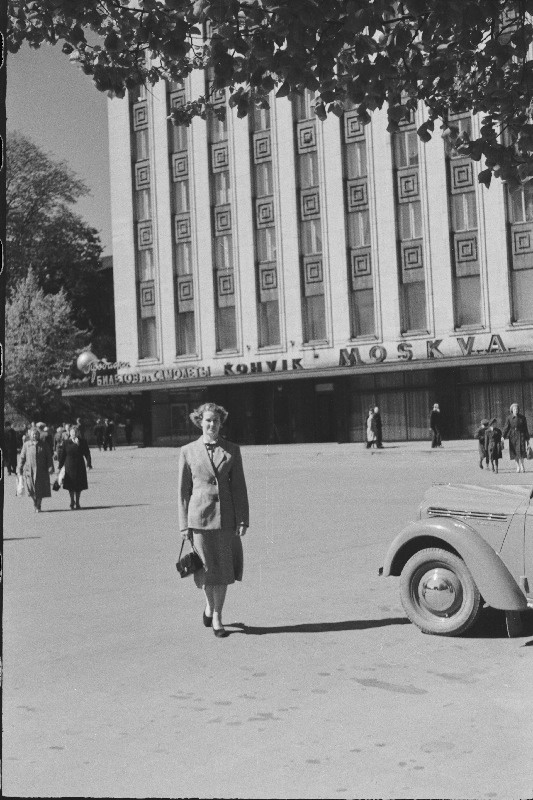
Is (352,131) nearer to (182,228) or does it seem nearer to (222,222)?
(222,222)

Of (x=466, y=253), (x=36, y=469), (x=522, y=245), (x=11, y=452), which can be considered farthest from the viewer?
(x=466, y=253)

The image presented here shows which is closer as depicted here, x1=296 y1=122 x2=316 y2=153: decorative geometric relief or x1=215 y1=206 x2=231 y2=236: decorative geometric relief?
x1=296 y1=122 x2=316 y2=153: decorative geometric relief

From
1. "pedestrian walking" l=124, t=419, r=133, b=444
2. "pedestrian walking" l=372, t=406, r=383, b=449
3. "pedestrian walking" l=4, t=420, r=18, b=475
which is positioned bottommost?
"pedestrian walking" l=4, t=420, r=18, b=475

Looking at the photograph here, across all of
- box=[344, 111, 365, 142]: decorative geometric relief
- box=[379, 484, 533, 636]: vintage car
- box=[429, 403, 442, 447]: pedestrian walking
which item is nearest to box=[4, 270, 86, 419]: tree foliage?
box=[379, 484, 533, 636]: vintage car

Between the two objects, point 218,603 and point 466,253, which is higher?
point 466,253

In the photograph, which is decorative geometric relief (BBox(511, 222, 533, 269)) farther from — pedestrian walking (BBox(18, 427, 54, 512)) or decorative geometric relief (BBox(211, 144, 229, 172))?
pedestrian walking (BBox(18, 427, 54, 512))

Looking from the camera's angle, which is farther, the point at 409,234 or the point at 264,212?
the point at 264,212

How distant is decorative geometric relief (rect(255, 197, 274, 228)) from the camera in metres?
51.6

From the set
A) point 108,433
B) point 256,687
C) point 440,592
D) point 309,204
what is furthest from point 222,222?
point 256,687

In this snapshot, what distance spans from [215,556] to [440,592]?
1.75 m

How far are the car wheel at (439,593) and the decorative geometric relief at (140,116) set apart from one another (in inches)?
1916

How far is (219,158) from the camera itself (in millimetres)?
52656

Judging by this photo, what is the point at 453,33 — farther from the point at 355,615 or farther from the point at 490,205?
the point at 490,205

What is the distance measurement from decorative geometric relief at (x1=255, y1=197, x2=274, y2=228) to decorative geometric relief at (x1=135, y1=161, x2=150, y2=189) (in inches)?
253
